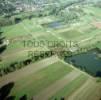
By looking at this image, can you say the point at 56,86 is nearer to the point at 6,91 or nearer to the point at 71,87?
the point at 71,87

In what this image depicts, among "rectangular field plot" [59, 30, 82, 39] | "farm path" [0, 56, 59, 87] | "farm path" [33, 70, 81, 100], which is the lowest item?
"farm path" [33, 70, 81, 100]

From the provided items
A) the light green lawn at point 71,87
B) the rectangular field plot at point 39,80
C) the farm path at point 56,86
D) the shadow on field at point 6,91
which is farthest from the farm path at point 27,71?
the light green lawn at point 71,87

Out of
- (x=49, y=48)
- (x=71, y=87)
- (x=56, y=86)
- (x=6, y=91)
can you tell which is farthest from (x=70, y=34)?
(x=6, y=91)

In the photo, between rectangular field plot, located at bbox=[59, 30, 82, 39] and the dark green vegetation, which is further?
rectangular field plot, located at bbox=[59, 30, 82, 39]

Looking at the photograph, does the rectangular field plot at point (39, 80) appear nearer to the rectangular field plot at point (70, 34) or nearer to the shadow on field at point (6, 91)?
the shadow on field at point (6, 91)

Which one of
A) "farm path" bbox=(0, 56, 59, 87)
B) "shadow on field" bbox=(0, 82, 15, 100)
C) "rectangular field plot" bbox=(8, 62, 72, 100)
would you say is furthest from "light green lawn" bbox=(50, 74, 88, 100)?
"farm path" bbox=(0, 56, 59, 87)

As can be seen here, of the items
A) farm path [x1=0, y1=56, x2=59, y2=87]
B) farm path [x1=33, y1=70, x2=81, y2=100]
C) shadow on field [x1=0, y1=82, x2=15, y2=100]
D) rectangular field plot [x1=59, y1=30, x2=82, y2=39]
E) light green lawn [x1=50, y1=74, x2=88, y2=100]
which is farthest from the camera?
rectangular field plot [x1=59, y1=30, x2=82, y2=39]

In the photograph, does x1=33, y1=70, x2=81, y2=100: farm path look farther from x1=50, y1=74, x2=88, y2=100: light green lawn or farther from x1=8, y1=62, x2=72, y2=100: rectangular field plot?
x1=8, y1=62, x2=72, y2=100: rectangular field plot
